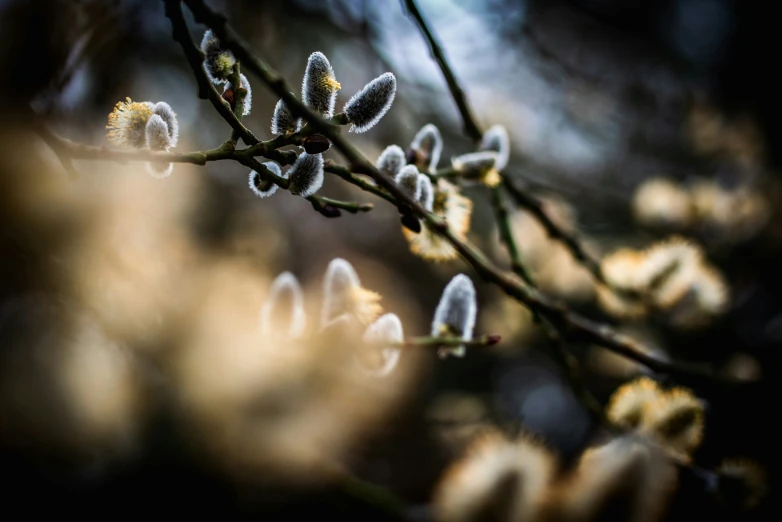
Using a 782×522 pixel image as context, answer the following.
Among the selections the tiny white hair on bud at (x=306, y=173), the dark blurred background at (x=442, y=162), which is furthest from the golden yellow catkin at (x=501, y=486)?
the tiny white hair on bud at (x=306, y=173)

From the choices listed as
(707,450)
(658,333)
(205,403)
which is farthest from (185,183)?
(658,333)

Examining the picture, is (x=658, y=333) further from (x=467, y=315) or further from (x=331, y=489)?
(x=467, y=315)

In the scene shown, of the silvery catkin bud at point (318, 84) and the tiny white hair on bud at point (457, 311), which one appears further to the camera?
the tiny white hair on bud at point (457, 311)

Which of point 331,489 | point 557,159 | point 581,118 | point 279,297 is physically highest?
point 581,118

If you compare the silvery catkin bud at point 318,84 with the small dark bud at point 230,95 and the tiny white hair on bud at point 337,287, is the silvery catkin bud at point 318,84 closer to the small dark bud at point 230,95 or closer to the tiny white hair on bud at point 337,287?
the small dark bud at point 230,95

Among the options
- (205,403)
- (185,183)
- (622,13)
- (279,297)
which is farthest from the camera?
(622,13)

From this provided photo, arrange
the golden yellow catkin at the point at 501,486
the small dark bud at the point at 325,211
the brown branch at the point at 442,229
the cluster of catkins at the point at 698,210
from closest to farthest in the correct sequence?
the brown branch at the point at 442,229, the small dark bud at the point at 325,211, the golden yellow catkin at the point at 501,486, the cluster of catkins at the point at 698,210

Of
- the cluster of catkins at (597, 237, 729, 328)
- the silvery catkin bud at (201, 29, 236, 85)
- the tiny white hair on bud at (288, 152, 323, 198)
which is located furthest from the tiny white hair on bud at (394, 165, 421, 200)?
the cluster of catkins at (597, 237, 729, 328)
